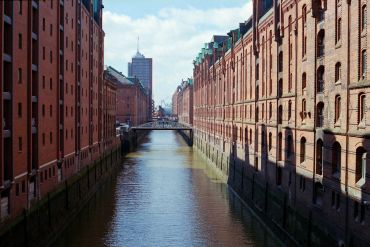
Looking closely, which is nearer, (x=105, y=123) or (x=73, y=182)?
(x=73, y=182)

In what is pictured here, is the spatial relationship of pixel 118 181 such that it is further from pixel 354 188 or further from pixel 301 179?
pixel 354 188

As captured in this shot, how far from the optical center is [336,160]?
875 inches

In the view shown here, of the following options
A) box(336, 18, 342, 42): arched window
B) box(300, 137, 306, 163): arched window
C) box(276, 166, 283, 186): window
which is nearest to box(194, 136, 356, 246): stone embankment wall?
box(276, 166, 283, 186): window

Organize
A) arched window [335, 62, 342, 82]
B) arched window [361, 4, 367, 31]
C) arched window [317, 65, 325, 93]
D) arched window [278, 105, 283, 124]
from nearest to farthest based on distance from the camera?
1. arched window [361, 4, 367, 31]
2. arched window [335, 62, 342, 82]
3. arched window [317, 65, 325, 93]
4. arched window [278, 105, 283, 124]

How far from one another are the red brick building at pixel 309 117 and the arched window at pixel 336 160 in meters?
0.04

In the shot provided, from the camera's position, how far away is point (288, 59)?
30.0 metres

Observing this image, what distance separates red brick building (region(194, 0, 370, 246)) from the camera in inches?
771

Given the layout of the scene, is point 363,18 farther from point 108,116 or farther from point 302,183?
point 108,116

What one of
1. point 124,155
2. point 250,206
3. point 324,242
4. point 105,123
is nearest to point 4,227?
point 324,242

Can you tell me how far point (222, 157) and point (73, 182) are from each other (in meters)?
22.7

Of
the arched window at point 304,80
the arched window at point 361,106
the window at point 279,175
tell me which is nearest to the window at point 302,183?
the window at point 279,175

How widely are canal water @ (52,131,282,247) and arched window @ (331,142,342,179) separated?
755cm

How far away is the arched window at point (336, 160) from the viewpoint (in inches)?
862

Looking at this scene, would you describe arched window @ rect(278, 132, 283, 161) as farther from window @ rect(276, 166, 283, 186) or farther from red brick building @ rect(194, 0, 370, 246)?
window @ rect(276, 166, 283, 186)
